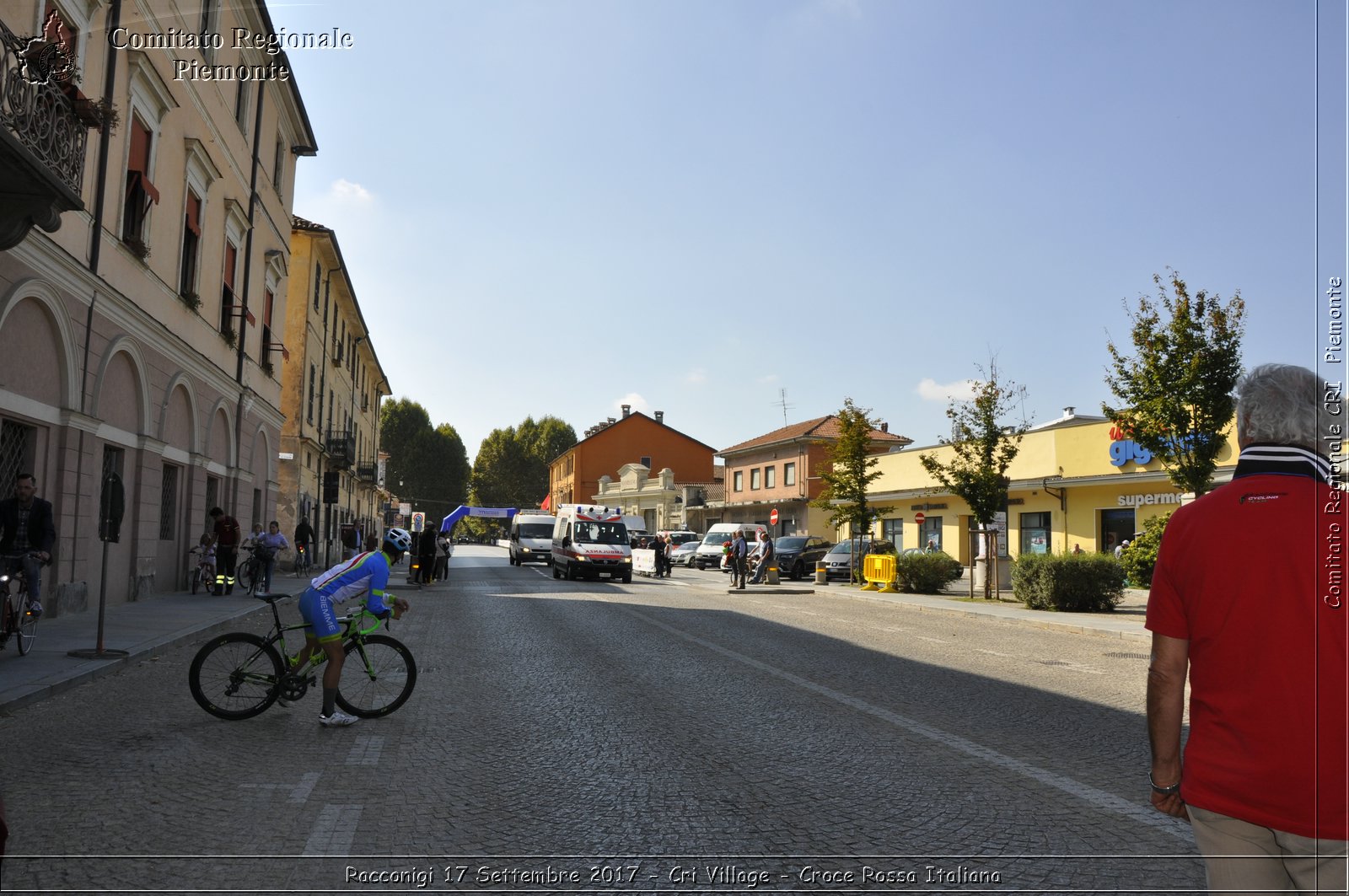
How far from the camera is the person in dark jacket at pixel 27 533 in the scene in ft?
32.5

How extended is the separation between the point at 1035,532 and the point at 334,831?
35.4 m

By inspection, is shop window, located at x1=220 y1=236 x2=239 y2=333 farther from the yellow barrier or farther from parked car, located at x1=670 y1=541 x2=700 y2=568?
parked car, located at x1=670 y1=541 x2=700 y2=568

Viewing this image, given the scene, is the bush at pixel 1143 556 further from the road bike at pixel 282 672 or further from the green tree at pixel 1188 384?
the road bike at pixel 282 672

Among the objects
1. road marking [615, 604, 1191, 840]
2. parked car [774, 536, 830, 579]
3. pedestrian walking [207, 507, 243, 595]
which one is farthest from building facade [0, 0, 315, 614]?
parked car [774, 536, 830, 579]

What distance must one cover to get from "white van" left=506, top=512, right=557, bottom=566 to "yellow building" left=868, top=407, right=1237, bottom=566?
655 inches

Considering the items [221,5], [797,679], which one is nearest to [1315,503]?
[797,679]

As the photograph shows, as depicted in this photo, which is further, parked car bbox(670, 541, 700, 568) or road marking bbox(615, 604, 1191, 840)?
parked car bbox(670, 541, 700, 568)

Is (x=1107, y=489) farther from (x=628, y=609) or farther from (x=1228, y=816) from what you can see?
(x=1228, y=816)

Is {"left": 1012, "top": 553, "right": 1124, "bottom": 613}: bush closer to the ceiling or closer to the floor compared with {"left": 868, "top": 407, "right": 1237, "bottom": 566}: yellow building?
closer to the floor

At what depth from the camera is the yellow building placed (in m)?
31.5

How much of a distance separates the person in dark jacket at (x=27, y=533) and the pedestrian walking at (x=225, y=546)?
33.9ft

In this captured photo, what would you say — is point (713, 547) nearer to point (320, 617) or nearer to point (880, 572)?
point (880, 572)

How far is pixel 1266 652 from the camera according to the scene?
Result: 220cm

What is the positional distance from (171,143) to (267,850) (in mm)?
17350
